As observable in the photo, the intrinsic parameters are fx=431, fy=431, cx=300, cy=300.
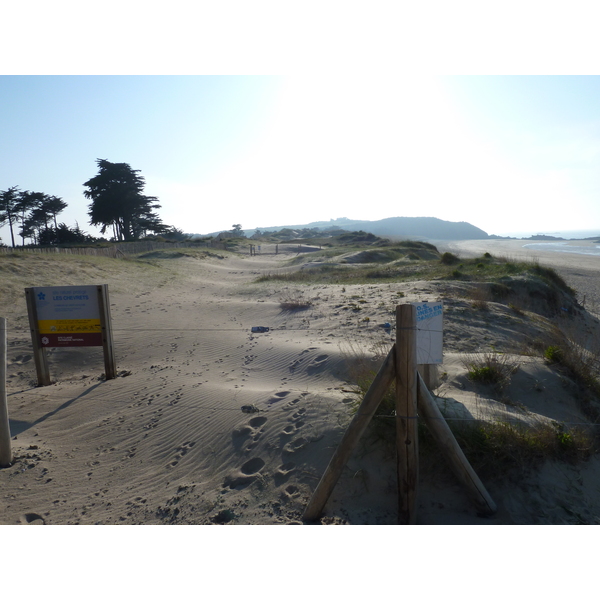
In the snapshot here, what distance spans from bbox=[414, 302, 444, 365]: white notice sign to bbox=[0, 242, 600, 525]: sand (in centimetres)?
86

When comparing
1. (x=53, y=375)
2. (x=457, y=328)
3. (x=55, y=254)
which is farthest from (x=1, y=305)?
(x=457, y=328)

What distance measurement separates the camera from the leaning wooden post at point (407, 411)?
333 cm

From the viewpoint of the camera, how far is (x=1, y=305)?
38.9 feet

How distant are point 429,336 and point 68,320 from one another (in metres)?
5.86

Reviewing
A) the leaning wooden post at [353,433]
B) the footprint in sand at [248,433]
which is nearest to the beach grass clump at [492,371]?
the leaning wooden post at [353,433]

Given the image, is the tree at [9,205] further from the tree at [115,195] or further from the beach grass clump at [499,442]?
the beach grass clump at [499,442]

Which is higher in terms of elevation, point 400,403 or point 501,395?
point 400,403

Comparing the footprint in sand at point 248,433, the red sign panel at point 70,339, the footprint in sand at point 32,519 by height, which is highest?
the red sign panel at point 70,339

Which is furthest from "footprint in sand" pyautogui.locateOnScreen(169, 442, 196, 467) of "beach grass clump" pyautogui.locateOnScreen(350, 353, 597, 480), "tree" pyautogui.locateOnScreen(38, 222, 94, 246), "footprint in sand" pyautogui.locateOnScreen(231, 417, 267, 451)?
"tree" pyautogui.locateOnScreen(38, 222, 94, 246)

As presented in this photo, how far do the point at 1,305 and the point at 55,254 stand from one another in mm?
8783

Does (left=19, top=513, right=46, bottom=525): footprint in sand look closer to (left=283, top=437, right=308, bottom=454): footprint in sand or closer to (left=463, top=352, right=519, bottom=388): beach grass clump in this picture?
(left=283, top=437, right=308, bottom=454): footprint in sand

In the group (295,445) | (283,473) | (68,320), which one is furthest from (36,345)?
(283,473)

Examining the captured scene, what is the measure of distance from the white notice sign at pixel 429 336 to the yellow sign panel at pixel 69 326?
536 cm

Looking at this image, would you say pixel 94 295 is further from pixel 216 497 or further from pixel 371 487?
pixel 371 487
